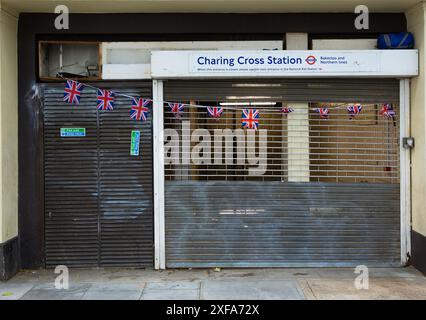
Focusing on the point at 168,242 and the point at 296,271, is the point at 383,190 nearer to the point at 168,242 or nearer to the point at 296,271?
the point at 296,271

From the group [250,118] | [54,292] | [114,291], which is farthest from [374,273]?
[54,292]

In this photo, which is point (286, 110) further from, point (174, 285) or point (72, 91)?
point (72, 91)

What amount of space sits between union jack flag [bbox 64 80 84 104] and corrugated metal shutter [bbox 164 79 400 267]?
4.61 feet

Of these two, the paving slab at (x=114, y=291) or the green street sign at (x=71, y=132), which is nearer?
the paving slab at (x=114, y=291)

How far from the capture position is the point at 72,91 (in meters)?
8.15

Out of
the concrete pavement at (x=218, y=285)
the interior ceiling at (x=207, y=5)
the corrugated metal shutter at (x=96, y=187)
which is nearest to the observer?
the concrete pavement at (x=218, y=285)

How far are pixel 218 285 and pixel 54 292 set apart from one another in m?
Result: 2.29

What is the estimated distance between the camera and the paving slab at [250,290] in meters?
6.77

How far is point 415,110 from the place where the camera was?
26.4 ft

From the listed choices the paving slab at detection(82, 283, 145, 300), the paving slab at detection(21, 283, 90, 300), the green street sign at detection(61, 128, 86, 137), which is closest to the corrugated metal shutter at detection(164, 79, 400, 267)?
the paving slab at detection(82, 283, 145, 300)

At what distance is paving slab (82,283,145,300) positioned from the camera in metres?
6.82

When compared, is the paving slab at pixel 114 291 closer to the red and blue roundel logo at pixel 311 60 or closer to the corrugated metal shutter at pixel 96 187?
the corrugated metal shutter at pixel 96 187

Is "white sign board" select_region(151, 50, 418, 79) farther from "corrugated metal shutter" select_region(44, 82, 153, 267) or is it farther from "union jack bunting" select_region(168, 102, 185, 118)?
"corrugated metal shutter" select_region(44, 82, 153, 267)

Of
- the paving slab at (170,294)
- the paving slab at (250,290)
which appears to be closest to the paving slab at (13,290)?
the paving slab at (170,294)
